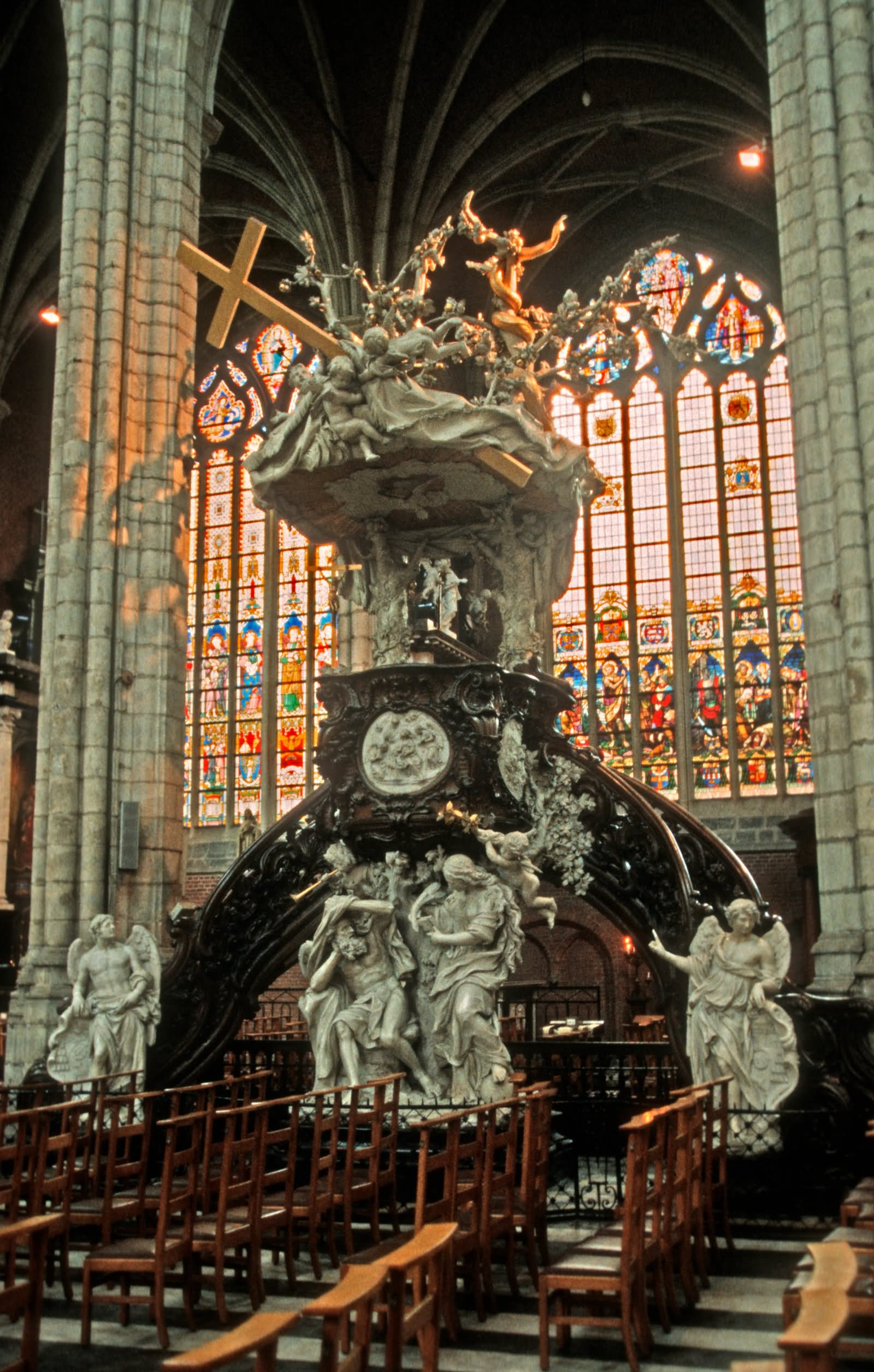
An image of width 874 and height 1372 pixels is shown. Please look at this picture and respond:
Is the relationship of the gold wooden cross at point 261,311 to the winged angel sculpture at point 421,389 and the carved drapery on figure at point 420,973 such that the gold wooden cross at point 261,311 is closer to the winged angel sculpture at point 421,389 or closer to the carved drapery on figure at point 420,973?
the winged angel sculpture at point 421,389

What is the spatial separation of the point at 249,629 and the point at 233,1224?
15669 mm

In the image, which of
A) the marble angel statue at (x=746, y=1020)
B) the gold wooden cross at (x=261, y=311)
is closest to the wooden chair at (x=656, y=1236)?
the marble angel statue at (x=746, y=1020)

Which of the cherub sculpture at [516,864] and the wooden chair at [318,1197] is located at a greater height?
the cherub sculpture at [516,864]

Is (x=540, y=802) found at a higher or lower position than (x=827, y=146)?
lower

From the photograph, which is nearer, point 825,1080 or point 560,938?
point 825,1080

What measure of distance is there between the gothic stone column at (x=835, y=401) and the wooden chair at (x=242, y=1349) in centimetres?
638

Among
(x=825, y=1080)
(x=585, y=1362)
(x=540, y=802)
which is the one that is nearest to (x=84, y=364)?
(x=540, y=802)

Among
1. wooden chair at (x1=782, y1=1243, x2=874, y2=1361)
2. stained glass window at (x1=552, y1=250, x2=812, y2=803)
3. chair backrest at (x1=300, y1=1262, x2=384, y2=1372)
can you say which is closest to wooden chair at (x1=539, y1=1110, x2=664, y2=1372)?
wooden chair at (x1=782, y1=1243, x2=874, y2=1361)

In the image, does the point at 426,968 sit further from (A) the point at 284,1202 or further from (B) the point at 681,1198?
(B) the point at 681,1198

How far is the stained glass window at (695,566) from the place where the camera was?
18500mm

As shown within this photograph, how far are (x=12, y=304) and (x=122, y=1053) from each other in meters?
14.3

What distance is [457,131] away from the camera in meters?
18.8

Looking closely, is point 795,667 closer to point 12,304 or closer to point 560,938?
point 560,938

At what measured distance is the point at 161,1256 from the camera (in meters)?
5.38
